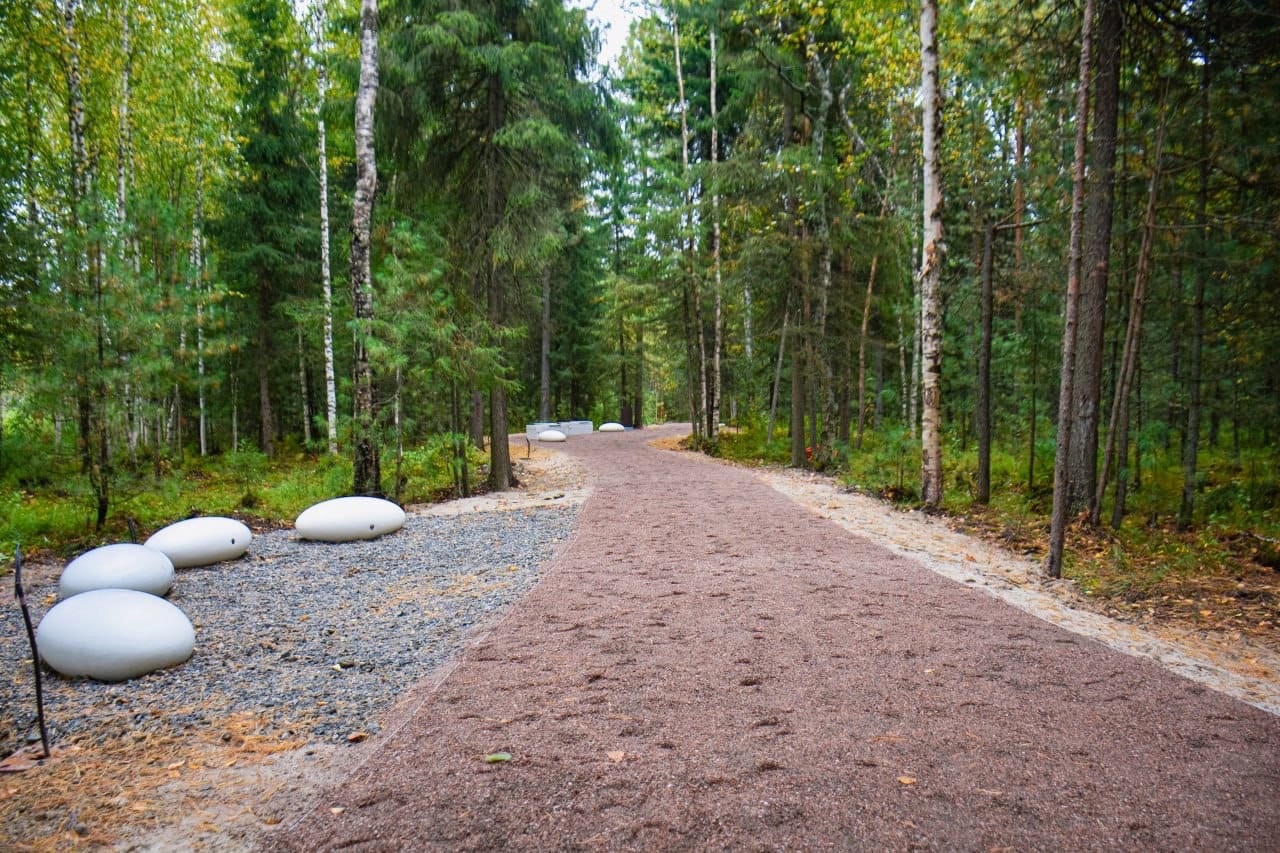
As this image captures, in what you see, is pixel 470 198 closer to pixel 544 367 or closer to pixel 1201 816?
pixel 1201 816

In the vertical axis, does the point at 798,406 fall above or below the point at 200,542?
above

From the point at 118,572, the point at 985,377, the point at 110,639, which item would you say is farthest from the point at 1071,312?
the point at 118,572

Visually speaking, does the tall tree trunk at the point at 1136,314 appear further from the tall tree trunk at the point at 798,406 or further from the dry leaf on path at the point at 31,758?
the dry leaf on path at the point at 31,758

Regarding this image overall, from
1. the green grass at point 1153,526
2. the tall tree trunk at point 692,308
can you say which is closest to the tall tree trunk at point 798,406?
the green grass at point 1153,526

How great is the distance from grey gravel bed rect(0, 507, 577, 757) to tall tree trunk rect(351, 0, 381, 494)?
7.51 ft

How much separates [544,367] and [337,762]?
26114 millimetres

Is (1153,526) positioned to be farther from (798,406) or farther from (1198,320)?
(798,406)

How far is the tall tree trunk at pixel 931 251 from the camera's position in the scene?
889 cm

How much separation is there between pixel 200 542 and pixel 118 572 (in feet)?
4.95

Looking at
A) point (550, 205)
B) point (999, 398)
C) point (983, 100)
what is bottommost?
point (999, 398)

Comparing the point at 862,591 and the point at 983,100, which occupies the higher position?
the point at 983,100

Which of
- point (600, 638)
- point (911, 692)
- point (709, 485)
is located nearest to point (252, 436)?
point (709, 485)

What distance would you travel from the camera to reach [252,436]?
2347 centimetres

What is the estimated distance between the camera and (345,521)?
7.82 meters
